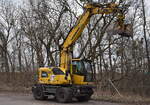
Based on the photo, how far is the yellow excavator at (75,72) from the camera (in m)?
18.4

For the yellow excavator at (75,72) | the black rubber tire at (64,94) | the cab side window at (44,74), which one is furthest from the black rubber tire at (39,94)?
the black rubber tire at (64,94)

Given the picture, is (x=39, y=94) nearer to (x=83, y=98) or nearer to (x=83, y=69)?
(x=83, y=98)

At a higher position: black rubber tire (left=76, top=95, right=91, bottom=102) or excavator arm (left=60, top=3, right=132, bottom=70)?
excavator arm (left=60, top=3, right=132, bottom=70)

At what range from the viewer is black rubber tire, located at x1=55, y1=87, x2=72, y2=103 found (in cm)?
1819

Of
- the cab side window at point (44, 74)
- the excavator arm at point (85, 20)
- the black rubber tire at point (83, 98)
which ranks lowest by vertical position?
the black rubber tire at point (83, 98)

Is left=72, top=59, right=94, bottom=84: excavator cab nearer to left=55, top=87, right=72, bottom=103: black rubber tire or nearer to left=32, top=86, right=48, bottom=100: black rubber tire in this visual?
left=55, top=87, right=72, bottom=103: black rubber tire

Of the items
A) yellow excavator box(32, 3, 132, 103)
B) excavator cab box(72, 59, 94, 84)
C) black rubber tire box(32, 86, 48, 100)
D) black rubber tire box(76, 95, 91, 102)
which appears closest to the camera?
yellow excavator box(32, 3, 132, 103)

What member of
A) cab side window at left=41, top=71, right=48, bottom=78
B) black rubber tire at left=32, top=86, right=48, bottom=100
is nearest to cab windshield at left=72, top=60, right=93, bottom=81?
cab side window at left=41, top=71, right=48, bottom=78

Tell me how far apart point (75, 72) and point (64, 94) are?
5.84 feet

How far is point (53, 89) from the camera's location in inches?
771

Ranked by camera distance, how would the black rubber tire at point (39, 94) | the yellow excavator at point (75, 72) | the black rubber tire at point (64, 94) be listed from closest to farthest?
the black rubber tire at point (64, 94), the yellow excavator at point (75, 72), the black rubber tire at point (39, 94)

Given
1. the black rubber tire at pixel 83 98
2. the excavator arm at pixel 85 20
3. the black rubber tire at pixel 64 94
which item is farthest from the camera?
the black rubber tire at pixel 83 98

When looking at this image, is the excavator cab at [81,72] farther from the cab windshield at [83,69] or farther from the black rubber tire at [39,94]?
the black rubber tire at [39,94]

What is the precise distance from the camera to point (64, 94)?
18.4 meters
